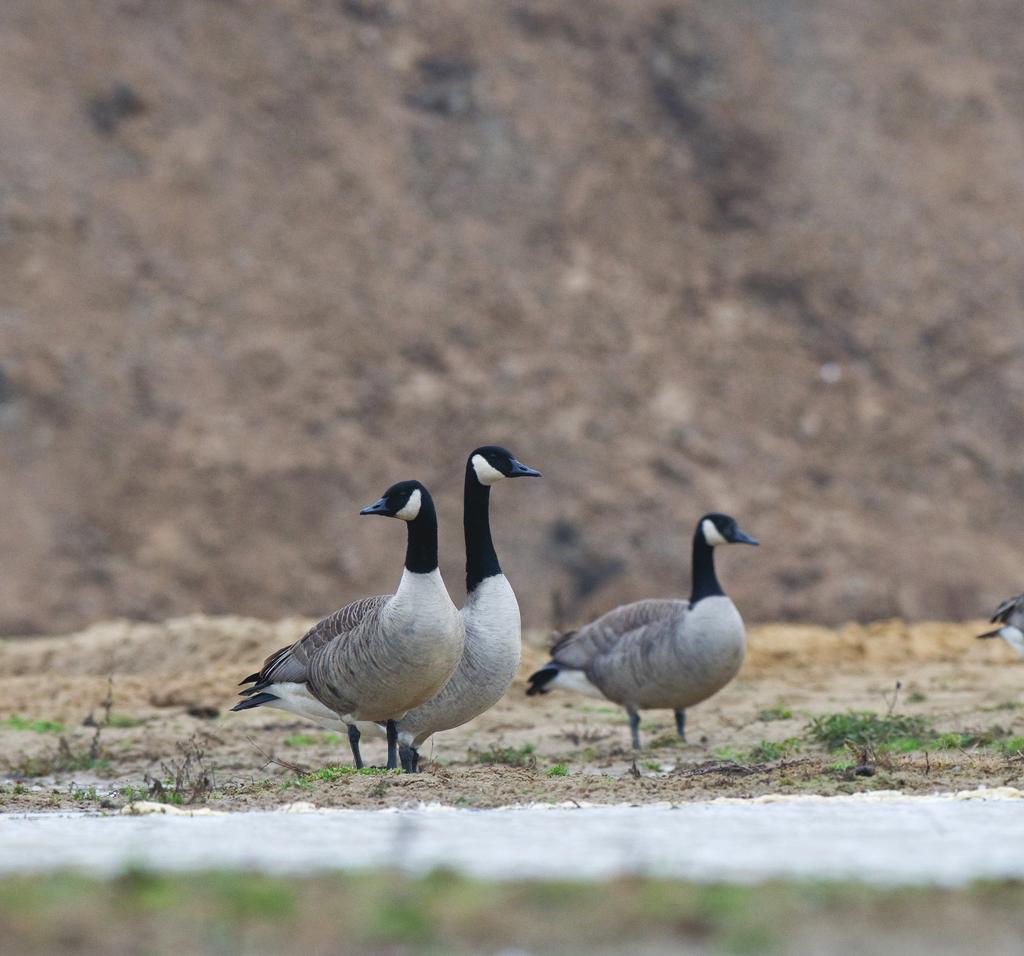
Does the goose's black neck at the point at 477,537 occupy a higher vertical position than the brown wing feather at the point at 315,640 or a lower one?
higher

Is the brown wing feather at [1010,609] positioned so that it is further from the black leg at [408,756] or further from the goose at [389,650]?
the goose at [389,650]

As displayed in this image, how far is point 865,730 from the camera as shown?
1065cm

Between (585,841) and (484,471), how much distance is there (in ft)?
18.0

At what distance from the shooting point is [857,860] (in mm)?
4961

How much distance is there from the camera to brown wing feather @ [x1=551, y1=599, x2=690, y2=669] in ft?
41.5

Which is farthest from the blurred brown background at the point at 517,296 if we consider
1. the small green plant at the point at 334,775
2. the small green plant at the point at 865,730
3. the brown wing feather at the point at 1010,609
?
the small green plant at the point at 334,775

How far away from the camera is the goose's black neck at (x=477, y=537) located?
10.1m

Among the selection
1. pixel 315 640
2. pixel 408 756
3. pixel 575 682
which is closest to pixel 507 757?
pixel 408 756

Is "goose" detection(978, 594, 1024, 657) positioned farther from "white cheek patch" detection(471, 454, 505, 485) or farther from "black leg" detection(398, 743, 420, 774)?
"black leg" detection(398, 743, 420, 774)

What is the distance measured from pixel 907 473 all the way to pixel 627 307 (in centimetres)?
517

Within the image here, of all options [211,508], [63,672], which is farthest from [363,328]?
[63,672]

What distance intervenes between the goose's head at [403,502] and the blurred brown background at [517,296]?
13390mm

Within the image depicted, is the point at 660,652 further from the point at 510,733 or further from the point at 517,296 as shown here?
the point at 517,296

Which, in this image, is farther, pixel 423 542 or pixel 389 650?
pixel 423 542
